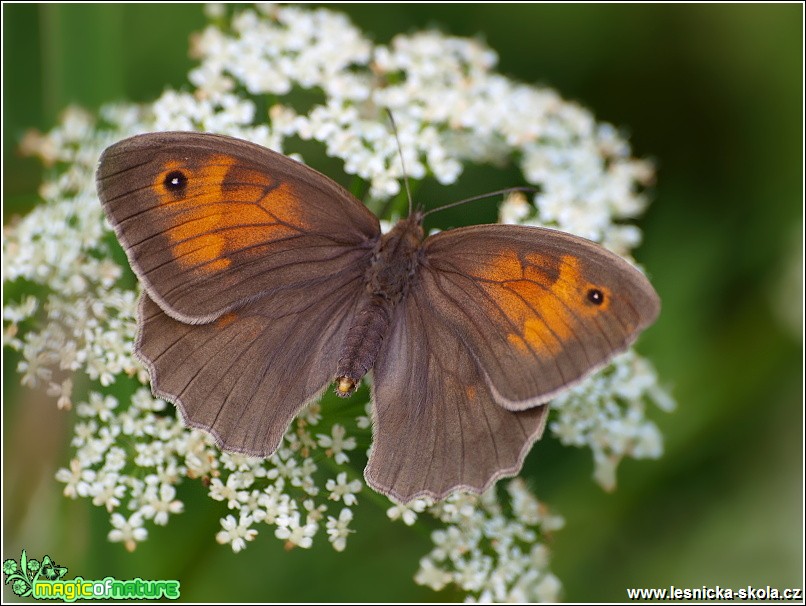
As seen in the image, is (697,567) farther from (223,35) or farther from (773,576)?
(223,35)

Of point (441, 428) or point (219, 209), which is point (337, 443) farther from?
point (219, 209)

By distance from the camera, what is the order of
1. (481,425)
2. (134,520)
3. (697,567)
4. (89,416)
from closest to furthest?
(481,425) → (134,520) → (89,416) → (697,567)

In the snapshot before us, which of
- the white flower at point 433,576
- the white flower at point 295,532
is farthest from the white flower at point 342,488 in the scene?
the white flower at point 433,576

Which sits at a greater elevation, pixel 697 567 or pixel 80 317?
pixel 80 317

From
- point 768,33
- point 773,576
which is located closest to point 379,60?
point 768,33

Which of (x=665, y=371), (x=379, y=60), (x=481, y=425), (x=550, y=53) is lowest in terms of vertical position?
(x=481, y=425)

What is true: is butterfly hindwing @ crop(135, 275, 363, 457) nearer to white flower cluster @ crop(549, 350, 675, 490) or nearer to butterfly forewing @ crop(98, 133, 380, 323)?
butterfly forewing @ crop(98, 133, 380, 323)

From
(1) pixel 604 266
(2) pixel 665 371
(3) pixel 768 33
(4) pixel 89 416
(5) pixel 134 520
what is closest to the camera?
(1) pixel 604 266

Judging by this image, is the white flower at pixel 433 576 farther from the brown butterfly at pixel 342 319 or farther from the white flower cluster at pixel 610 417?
the white flower cluster at pixel 610 417

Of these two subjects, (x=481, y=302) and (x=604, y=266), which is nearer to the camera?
(x=604, y=266)

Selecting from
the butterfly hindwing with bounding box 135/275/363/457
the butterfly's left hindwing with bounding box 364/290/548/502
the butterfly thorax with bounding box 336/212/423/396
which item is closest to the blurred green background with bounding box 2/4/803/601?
the butterfly hindwing with bounding box 135/275/363/457
